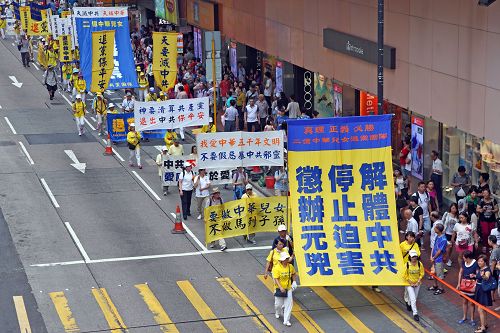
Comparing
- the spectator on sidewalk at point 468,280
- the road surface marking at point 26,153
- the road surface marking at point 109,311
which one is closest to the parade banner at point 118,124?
the road surface marking at point 26,153

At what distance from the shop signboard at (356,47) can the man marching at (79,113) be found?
386 inches

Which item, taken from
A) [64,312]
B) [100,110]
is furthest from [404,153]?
[100,110]

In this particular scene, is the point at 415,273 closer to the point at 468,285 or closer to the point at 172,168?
the point at 468,285

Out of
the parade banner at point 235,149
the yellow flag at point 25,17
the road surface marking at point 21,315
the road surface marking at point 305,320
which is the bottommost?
the yellow flag at point 25,17

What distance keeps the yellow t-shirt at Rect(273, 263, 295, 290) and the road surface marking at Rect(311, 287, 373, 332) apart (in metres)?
1.48

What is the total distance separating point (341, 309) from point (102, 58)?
19.1 m

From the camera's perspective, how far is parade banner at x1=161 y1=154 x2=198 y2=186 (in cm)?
3312

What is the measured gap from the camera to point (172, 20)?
57094mm

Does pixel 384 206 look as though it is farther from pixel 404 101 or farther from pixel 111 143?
pixel 111 143

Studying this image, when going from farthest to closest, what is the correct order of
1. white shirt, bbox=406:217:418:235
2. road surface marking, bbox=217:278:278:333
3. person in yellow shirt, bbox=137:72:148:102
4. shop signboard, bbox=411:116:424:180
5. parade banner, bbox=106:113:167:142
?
person in yellow shirt, bbox=137:72:148:102
parade banner, bbox=106:113:167:142
shop signboard, bbox=411:116:424:180
white shirt, bbox=406:217:418:235
road surface marking, bbox=217:278:278:333

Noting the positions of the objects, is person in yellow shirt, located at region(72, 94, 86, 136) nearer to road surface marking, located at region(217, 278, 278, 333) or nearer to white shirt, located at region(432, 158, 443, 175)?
white shirt, located at region(432, 158, 443, 175)

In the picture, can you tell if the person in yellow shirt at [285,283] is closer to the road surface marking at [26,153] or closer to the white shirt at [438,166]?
the white shirt at [438,166]

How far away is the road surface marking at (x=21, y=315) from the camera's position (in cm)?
2275

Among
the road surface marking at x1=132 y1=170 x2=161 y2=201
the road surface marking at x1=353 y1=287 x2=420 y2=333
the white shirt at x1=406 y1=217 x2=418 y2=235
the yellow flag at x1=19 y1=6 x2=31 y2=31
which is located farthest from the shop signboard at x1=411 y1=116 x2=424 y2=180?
the yellow flag at x1=19 y1=6 x2=31 y2=31
